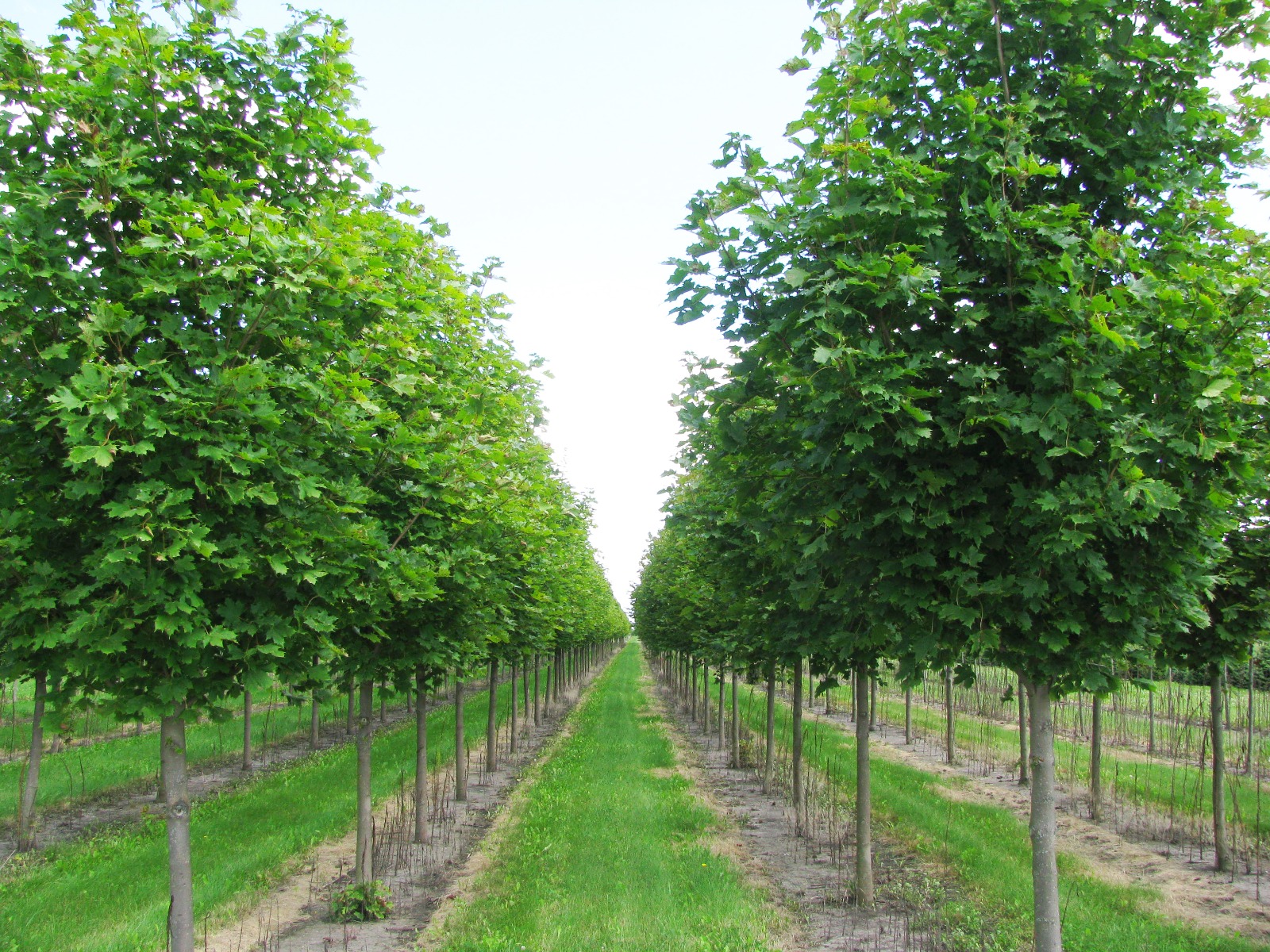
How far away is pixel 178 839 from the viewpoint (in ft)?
16.0

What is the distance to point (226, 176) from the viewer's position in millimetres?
4734

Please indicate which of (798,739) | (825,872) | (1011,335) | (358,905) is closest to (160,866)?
(358,905)

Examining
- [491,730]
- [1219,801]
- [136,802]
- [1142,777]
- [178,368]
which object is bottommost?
[136,802]

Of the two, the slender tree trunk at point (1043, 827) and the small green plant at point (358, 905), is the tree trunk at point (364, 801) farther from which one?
the slender tree trunk at point (1043, 827)

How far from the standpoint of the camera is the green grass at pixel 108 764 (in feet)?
44.5

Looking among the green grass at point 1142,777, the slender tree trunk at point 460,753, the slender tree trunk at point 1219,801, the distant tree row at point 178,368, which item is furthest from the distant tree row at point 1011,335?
the slender tree trunk at point 460,753

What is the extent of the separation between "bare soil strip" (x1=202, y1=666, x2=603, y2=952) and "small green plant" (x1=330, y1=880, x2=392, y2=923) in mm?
74

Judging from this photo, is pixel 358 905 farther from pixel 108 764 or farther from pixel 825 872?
pixel 108 764

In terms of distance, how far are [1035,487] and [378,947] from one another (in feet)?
22.7

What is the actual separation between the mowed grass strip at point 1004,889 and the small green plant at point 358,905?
18.2 ft

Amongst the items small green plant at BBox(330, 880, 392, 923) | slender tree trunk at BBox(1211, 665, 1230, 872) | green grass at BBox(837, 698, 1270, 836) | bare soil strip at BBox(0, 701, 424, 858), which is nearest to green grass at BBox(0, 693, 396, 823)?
bare soil strip at BBox(0, 701, 424, 858)

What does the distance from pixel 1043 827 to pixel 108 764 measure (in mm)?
17789

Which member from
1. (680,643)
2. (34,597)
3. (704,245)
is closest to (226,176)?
(34,597)

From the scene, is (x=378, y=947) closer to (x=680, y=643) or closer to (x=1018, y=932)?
(x=1018, y=932)
